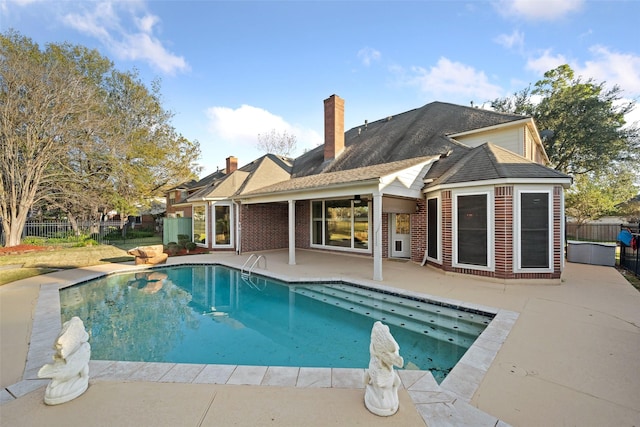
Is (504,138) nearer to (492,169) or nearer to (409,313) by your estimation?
(492,169)

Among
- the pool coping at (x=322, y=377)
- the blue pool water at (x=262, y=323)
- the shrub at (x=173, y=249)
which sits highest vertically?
the shrub at (x=173, y=249)

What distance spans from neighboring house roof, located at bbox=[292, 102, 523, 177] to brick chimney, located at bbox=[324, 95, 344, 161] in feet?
1.38

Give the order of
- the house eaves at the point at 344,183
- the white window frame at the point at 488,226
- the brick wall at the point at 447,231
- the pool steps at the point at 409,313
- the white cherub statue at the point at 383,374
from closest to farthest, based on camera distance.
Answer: the white cherub statue at the point at 383,374, the pool steps at the point at 409,313, the white window frame at the point at 488,226, the house eaves at the point at 344,183, the brick wall at the point at 447,231

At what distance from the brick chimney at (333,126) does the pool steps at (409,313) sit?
8801mm

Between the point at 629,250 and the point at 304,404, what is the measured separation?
12600 millimetres

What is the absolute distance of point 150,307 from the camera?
21.4 ft

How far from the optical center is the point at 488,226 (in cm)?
744

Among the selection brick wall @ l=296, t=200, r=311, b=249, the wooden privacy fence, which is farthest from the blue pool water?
the wooden privacy fence

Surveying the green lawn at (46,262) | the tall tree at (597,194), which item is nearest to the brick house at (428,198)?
the green lawn at (46,262)

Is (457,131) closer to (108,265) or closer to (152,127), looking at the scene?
(108,265)

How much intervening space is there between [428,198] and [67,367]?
371 inches

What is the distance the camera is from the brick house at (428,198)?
7207 mm

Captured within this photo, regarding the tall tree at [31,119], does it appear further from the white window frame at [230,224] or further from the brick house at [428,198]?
the white window frame at [230,224]

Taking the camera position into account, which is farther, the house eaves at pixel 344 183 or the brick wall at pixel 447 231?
the brick wall at pixel 447 231
